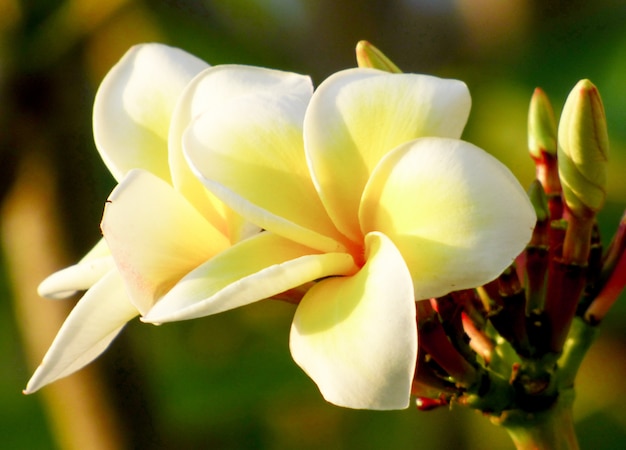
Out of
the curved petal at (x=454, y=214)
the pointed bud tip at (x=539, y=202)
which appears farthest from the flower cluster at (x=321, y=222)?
the pointed bud tip at (x=539, y=202)

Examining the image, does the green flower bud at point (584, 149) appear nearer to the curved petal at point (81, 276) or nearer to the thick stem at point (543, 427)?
the thick stem at point (543, 427)

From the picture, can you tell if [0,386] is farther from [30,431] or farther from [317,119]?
[317,119]

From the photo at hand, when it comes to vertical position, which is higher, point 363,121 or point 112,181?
point 363,121

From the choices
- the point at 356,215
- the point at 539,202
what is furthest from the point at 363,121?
the point at 539,202

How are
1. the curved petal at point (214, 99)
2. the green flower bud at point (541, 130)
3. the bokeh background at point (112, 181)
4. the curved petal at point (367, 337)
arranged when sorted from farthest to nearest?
the bokeh background at point (112, 181), the green flower bud at point (541, 130), the curved petal at point (214, 99), the curved petal at point (367, 337)

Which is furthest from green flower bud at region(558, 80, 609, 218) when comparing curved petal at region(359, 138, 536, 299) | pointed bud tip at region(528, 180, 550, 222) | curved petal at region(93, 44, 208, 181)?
curved petal at region(93, 44, 208, 181)

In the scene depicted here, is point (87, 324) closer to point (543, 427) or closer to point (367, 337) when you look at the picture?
point (367, 337)

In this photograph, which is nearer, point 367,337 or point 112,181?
point 367,337
